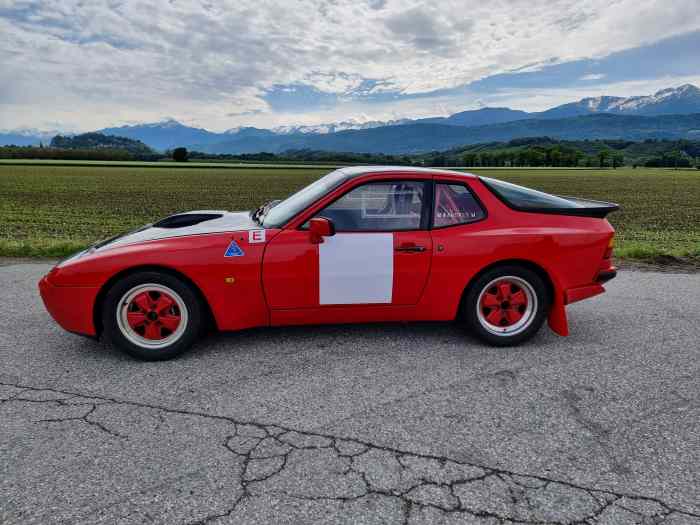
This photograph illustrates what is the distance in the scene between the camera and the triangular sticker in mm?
3428

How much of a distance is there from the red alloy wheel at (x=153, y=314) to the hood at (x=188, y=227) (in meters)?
0.45

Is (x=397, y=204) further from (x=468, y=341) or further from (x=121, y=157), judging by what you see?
(x=121, y=157)

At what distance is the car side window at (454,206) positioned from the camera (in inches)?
146

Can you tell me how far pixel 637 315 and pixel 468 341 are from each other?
1.92 metres

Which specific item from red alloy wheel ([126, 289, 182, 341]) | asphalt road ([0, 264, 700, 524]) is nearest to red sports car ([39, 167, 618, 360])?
red alloy wheel ([126, 289, 182, 341])

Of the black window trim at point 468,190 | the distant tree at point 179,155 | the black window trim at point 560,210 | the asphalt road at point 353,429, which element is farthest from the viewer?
the distant tree at point 179,155

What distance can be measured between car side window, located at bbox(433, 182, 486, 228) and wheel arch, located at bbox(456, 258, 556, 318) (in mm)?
401

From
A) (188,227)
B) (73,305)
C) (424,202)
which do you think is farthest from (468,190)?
(73,305)

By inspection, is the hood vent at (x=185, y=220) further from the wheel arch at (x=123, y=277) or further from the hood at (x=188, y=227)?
the wheel arch at (x=123, y=277)

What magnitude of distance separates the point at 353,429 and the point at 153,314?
1783mm

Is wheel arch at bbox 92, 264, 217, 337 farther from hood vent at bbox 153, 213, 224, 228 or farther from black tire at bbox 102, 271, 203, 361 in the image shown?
hood vent at bbox 153, 213, 224, 228

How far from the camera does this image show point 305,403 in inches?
113

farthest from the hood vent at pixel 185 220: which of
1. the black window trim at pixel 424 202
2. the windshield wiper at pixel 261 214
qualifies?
the black window trim at pixel 424 202

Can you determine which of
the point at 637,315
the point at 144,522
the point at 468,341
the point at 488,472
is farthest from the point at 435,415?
the point at 637,315
